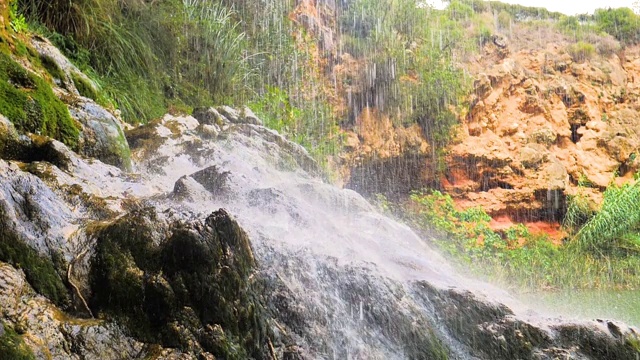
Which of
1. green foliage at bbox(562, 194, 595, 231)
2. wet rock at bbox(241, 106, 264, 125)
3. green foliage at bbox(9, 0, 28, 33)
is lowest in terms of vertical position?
green foliage at bbox(562, 194, 595, 231)

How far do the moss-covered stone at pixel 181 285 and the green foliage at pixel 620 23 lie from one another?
1891 cm

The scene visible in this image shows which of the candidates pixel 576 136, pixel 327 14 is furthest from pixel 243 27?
pixel 576 136

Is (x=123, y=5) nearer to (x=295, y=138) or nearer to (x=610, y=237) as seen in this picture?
(x=295, y=138)

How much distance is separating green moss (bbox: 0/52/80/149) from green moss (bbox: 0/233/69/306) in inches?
57.5

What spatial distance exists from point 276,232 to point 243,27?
7.41 metres

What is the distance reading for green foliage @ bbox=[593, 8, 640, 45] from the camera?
1811 cm

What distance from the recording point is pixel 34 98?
146 inches

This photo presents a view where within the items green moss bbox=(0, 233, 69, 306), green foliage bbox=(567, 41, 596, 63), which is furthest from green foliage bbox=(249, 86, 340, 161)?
green foliage bbox=(567, 41, 596, 63)

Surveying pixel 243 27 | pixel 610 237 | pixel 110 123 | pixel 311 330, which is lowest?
pixel 610 237

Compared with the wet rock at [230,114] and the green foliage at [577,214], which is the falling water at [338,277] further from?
the green foliage at [577,214]

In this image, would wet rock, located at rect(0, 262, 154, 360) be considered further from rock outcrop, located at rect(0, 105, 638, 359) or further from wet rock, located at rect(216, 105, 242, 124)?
wet rock, located at rect(216, 105, 242, 124)

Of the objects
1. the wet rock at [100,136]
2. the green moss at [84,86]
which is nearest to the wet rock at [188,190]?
the wet rock at [100,136]

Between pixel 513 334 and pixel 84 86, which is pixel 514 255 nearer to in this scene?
pixel 513 334

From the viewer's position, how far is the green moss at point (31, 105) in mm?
3539
